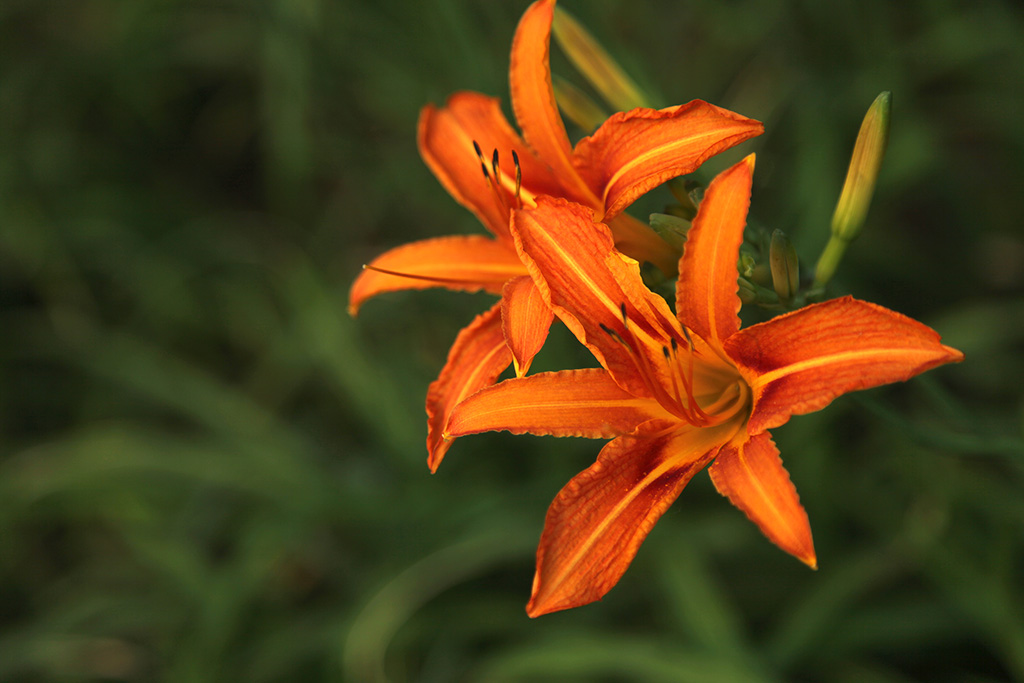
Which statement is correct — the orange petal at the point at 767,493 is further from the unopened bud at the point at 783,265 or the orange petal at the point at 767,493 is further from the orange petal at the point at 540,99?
the orange petal at the point at 540,99

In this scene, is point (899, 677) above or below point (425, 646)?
below

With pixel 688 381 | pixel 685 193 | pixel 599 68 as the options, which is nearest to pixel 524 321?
pixel 688 381

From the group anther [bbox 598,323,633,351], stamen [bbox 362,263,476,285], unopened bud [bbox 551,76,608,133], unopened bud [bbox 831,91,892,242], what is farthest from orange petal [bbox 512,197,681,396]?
unopened bud [bbox 551,76,608,133]

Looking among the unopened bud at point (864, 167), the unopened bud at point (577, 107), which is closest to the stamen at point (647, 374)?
the unopened bud at point (864, 167)

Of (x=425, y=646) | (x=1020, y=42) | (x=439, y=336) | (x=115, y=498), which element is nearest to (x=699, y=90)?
(x=1020, y=42)

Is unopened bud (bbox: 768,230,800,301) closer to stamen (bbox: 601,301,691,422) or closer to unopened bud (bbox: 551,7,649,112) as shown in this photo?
stamen (bbox: 601,301,691,422)

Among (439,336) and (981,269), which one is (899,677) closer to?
(981,269)

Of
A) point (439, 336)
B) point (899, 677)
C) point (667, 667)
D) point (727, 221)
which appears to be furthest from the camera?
point (439, 336)
